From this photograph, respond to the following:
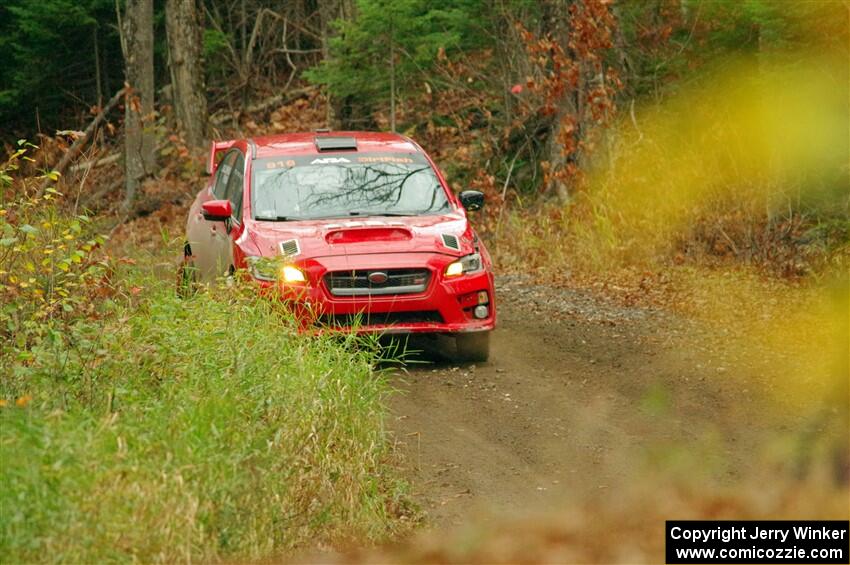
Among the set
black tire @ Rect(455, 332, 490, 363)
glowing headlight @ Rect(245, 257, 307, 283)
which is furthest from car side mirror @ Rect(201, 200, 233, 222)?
black tire @ Rect(455, 332, 490, 363)

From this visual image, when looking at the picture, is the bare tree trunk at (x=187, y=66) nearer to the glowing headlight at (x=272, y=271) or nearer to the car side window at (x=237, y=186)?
the car side window at (x=237, y=186)

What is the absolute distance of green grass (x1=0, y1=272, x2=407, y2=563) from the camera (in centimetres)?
570

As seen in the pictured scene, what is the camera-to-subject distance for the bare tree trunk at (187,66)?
979 inches

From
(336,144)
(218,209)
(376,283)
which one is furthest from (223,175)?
(376,283)

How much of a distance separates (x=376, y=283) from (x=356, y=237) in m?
0.47

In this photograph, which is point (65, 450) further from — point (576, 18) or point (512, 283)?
point (576, 18)

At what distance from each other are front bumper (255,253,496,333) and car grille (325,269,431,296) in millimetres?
35

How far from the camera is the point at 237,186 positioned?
12023mm

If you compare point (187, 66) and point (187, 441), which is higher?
point (187, 66)

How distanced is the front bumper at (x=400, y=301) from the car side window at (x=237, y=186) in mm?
1337

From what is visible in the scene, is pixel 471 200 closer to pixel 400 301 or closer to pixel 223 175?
pixel 400 301

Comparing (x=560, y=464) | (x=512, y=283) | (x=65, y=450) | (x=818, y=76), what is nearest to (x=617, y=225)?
(x=512, y=283)

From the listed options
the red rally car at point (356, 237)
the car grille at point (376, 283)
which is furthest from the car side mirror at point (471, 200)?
the car grille at point (376, 283)

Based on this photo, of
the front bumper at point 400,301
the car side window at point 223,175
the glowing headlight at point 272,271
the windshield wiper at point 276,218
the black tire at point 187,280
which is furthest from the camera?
the car side window at point 223,175
